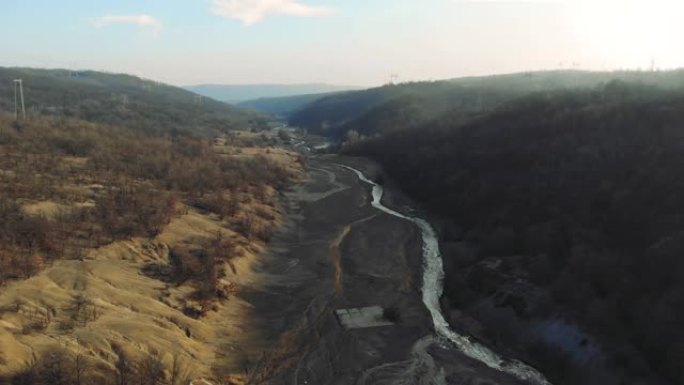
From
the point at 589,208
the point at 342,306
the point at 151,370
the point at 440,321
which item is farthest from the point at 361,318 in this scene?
the point at 589,208

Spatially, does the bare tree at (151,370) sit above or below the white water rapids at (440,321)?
above

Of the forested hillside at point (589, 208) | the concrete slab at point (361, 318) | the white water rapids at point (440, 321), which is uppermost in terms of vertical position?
the forested hillside at point (589, 208)

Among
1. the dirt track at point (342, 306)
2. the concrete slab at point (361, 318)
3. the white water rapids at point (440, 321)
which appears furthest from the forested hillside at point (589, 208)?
the concrete slab at point (361, 318)

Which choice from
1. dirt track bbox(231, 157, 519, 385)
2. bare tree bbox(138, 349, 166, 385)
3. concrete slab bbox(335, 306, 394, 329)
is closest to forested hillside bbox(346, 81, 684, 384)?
dirt track bbox(231, 157, 519, 385)

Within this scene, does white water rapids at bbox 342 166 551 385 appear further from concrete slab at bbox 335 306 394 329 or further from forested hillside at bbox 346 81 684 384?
concrete slab at bbox 335 306 394 329

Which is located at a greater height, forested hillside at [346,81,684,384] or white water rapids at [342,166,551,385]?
forested hillside at [346,81,684,384]

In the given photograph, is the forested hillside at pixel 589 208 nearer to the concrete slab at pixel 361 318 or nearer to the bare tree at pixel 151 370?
the concrete slab at pixel 361 318
